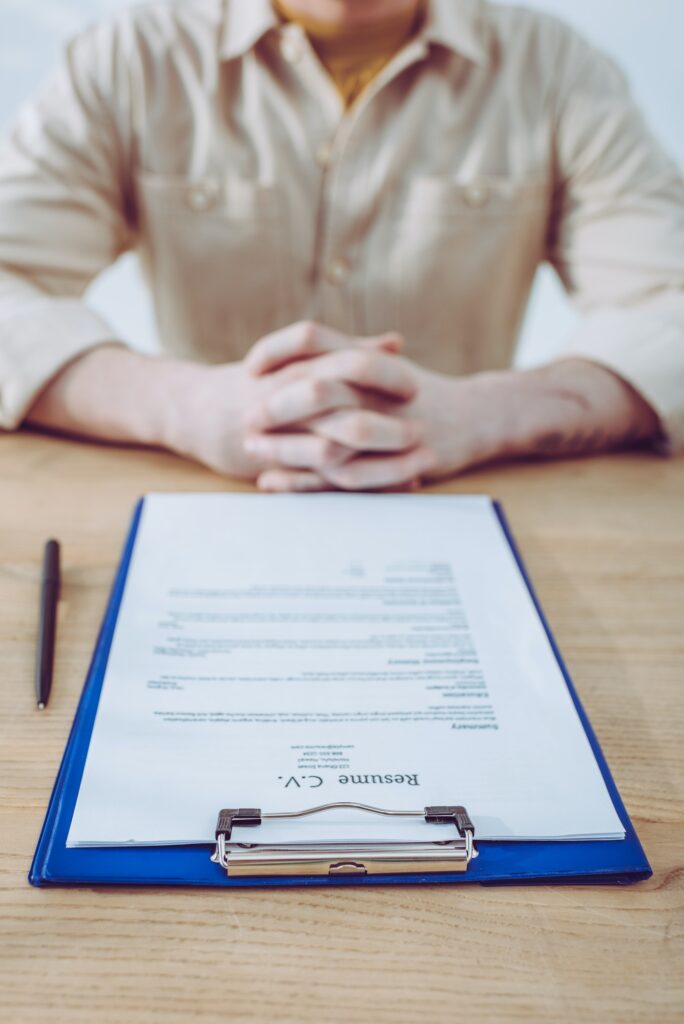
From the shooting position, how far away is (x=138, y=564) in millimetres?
541

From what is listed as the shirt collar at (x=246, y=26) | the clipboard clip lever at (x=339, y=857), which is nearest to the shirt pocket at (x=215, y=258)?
the shirt collar at (x=246, y=26)

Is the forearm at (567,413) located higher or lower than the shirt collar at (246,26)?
lower

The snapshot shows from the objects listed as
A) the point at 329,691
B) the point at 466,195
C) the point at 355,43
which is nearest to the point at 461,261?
the point at 466,195

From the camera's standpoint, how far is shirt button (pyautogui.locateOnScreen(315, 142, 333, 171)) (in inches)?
39.3

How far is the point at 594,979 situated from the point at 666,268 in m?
0.81

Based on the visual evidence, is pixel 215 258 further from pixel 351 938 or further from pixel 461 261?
pixel 351 938

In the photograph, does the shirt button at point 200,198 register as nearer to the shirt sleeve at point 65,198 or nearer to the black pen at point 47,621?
the shirt sleeve at point 65,198

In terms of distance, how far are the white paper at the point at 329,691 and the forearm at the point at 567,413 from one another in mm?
159

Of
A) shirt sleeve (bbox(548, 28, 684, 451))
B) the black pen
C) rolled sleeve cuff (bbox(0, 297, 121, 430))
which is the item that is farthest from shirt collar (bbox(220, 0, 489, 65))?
the black pen

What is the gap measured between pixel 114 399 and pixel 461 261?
564 mm

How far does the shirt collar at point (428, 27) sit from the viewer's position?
956mm

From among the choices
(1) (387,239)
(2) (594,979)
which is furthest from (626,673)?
(1) (387,239)

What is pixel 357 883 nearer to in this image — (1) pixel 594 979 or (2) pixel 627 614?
(1) pixel 594 979

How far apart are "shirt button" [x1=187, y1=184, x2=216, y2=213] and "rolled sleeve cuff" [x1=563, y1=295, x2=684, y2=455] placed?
50cm
